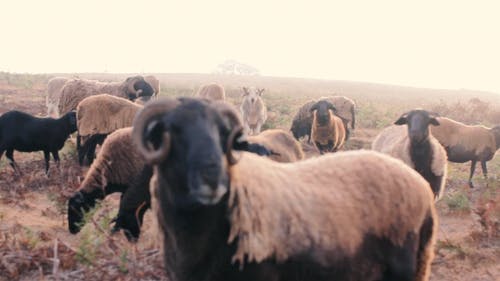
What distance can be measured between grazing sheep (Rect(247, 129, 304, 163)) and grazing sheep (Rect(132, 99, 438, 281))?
13.1ft

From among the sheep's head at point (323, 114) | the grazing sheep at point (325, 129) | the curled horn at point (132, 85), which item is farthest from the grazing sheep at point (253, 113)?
the curled horn at point (132, 85)

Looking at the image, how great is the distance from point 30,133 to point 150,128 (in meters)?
8.26

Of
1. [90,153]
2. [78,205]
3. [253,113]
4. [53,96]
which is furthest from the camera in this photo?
[53,96]

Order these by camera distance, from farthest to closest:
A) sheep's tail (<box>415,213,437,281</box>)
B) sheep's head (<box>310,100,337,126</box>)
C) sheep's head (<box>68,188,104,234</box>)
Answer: sheep's head (<box>310,100,337,126</box>)
sheep's head (<box>68,188,104,234</box>)
sheep's tail (<box>415,213,437,281</box>)

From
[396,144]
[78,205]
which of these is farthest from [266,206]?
[396,144]

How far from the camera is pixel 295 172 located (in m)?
3.88

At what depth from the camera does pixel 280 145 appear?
28.0ft

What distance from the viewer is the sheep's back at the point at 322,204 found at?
3271 millimetres

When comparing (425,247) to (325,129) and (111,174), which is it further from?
(325,129)

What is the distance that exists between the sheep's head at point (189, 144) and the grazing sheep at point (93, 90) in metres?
11.8

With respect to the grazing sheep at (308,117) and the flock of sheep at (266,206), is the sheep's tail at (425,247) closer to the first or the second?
the flock of sheep at (266,206)

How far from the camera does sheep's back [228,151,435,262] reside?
→ 3.27 m

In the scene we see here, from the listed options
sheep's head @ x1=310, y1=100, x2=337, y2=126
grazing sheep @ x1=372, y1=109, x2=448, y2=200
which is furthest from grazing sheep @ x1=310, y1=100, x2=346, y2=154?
grazing sheep @ x1=372, y1=109, x2=448, y2=200

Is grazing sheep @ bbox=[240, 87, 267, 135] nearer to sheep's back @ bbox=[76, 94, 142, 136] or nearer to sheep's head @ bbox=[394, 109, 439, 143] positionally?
sheep's back @ bbox=[76, 94, 142, 136]
